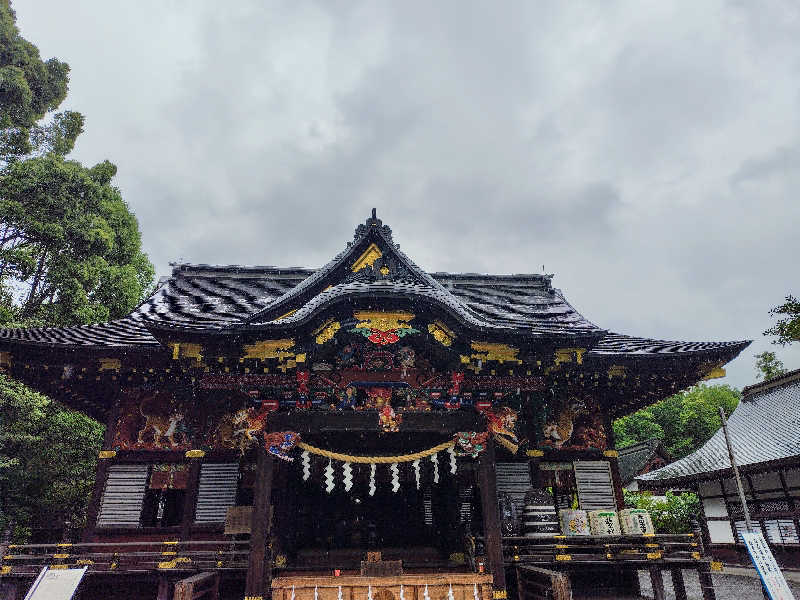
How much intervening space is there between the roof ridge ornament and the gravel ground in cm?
1098

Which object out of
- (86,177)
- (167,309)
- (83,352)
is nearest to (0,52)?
(86,177)

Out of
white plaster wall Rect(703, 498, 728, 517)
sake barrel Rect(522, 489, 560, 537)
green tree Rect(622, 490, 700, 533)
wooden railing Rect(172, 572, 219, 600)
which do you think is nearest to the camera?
wooden railing Rect(172, 572, 219, 600)

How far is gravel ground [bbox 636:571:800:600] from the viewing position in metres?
13.4

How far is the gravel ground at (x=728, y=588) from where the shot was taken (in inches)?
526

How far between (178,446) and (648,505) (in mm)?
24663

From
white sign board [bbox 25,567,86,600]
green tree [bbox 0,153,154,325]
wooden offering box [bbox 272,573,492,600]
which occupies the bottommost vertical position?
wooden offering box [bbox 272,573,492,600]

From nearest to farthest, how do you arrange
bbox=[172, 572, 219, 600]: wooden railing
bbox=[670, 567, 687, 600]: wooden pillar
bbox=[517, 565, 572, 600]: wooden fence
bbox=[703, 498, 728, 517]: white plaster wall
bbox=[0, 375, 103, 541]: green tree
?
bbox=[172, 572, 219, 600]: wooden railing → bbox=[517, 565, 572, 600]: wooden fence → bbox=[670, 567, 687, 600]: wooden pillar → bbox=[0, 375, 103, 541]: green tree → bbox=[703, 498, 728, 517]: white plaster wall

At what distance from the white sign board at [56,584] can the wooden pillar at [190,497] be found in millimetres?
1821

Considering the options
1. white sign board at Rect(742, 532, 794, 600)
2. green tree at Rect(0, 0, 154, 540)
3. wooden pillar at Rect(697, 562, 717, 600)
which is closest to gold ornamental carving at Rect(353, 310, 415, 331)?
white sign board at Rect(742, 532, 794, 600)

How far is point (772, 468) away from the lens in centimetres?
1688

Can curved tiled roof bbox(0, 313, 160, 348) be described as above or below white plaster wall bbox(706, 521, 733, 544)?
above

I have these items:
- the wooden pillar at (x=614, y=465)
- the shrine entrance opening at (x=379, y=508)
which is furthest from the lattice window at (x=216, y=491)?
the wooden pillar at (x=614, y=465)

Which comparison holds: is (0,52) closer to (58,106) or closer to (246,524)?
(58,106)

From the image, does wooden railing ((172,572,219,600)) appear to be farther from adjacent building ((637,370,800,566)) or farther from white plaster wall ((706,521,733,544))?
white plaster wall ((706,521,733,544))
